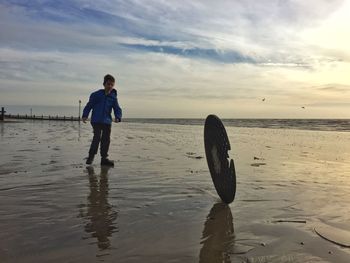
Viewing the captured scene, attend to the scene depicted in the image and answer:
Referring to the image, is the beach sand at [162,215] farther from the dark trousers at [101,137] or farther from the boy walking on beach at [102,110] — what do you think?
the boy walking on beach at [102,110]

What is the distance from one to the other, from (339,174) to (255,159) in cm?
266

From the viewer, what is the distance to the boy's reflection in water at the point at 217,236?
3410mm

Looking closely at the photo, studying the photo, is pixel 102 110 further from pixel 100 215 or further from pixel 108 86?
pixel 100 215

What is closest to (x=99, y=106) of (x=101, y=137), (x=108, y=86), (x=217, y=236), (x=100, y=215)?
(x=108, y=86)

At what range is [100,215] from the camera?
4.54 meters

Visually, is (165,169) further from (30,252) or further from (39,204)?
(30,252)

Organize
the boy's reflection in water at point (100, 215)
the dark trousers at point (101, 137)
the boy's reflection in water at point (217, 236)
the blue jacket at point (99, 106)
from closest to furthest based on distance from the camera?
the boy's reflection in water at point (217, 236)
the boy's reflection in water at point (100, 215)
the dark trousers at point (101, 137)
the blue jacket at point (99, 106)

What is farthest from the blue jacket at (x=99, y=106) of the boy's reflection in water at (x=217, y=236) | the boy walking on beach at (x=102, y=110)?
the boy's reflection in water at (x=217, y=236)

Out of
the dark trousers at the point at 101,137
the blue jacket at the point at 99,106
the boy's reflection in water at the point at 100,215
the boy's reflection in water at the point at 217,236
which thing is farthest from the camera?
the blue jacket at the point at 99,106

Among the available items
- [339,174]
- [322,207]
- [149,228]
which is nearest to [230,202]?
[322,207]

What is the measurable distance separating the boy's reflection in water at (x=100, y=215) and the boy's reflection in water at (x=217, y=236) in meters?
0.85

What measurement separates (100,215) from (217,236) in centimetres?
135

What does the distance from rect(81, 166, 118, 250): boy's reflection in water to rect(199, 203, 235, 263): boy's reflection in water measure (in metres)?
0.85

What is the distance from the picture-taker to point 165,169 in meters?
8.41
